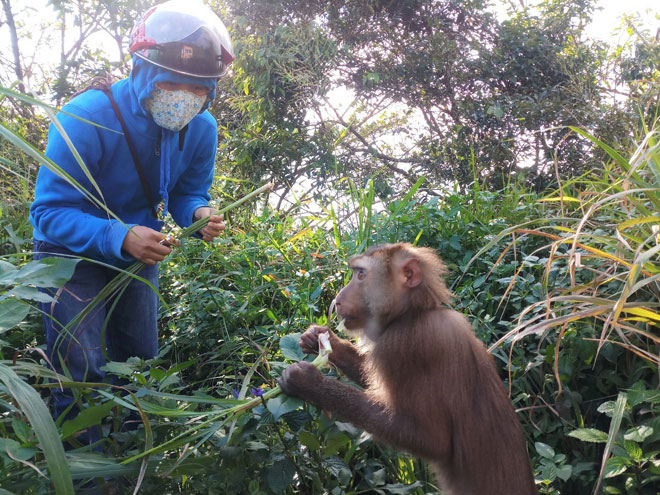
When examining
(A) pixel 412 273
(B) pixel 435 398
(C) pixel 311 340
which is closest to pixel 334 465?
(B) pixel 435 398

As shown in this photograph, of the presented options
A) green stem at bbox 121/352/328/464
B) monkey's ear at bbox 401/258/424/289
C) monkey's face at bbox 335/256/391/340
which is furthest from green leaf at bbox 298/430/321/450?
monkey's ear at bbox 401/258/424/289

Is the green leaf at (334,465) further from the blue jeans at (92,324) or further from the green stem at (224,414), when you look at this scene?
the blue jeans at (92,324)

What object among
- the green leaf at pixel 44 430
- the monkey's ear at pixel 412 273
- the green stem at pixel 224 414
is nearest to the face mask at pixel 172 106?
the monkey's ear at pixel 412 273

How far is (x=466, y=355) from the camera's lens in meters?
2.48

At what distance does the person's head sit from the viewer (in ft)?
→ 10.2

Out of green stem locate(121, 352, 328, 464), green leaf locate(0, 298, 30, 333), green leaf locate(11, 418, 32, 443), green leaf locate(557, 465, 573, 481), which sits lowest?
green leaf locate(557, 465, 573, 481)

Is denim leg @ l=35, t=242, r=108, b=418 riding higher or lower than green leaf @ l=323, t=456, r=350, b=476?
higher

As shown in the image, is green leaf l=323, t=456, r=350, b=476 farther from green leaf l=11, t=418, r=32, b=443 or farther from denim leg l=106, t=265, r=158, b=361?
denim leg l=106, t=265, r=158, b=361

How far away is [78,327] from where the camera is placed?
2998 mm

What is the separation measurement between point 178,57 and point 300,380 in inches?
69.8

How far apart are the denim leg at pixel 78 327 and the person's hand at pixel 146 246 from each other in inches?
14.2

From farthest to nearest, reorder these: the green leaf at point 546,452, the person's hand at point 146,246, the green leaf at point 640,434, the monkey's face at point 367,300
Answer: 1. the person's hand at point 146,246
2. the monkey's face at point 367,300
3. the green leaf at point 546,452
4. the green leaf at point 640,434

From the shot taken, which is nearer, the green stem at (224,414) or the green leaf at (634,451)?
the green stem at (224,414)

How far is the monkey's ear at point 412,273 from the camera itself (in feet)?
8.85
